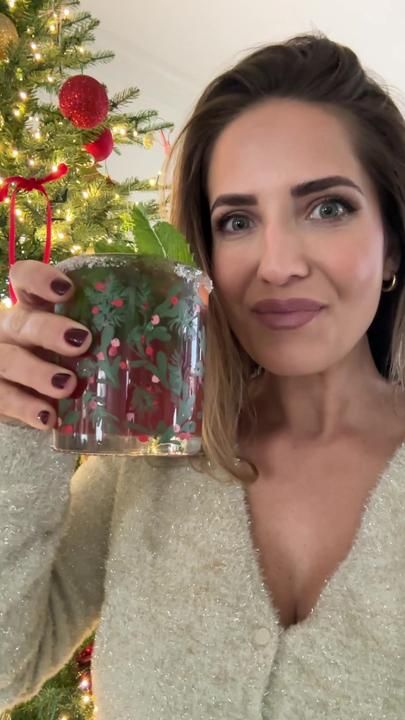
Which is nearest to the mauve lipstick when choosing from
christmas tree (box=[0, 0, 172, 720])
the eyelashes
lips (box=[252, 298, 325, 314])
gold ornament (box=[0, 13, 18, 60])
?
lips (box=[252, 298, 325, 314])

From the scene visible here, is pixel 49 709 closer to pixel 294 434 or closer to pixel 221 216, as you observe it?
pixel 294 434

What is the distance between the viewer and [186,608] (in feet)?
2.30

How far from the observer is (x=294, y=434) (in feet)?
2.89

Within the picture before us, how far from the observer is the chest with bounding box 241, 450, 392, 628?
2.41ft

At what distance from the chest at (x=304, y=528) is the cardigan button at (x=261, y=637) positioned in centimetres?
4

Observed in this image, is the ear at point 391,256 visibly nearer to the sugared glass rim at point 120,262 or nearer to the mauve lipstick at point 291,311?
the mauve lipstick at point 291,311

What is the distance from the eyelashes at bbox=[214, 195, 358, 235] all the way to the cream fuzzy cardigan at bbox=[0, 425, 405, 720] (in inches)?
11.2

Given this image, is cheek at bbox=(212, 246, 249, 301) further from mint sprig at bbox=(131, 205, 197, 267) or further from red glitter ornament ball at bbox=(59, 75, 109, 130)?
red glitter ornament ball at bbox=(59, 75, 109, 130)

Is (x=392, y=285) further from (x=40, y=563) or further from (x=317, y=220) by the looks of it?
(x=40, y=563)

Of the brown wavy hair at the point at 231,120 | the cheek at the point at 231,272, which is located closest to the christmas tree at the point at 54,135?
the brown wavy hair at the point at 231,120

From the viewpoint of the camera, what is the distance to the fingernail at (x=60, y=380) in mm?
557

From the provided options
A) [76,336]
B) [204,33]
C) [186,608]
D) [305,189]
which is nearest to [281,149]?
[305,189]

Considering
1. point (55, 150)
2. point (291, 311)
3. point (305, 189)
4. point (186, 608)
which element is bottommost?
point (186, 608)

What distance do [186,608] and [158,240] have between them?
385 mm
